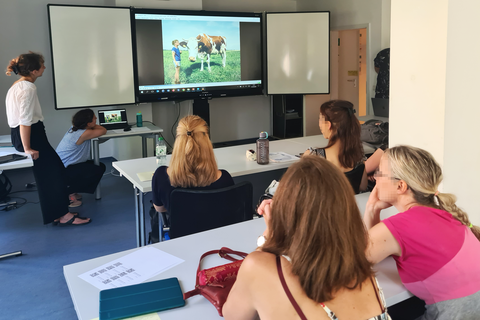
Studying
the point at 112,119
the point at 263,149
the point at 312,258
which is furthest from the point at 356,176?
the point at 112,119

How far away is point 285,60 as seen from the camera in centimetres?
688

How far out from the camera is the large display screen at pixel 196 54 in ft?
19.5

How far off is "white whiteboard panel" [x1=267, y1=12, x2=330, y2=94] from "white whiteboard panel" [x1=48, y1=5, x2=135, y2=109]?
2.27 meters

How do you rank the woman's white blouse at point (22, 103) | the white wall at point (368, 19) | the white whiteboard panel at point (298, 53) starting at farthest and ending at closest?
the white whiteboard panel at point (298, 53), the white wall at point (368, 19), the woman's white blouse at point (22, 103)

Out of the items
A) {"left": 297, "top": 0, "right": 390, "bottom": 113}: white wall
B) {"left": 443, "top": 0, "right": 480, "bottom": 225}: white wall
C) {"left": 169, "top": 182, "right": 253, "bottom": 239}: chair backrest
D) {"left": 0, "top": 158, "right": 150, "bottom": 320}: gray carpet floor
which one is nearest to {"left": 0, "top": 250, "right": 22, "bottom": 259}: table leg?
{"left": 0, "top": 158, "right": 150, "bottom": 320}: gray carpet floor

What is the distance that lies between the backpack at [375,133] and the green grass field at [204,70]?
123 inches

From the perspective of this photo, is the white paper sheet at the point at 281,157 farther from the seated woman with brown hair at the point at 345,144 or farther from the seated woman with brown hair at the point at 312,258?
the seated woman with brown hair at the point at 312,258

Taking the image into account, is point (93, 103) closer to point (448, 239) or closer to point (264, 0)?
point (264, 0)

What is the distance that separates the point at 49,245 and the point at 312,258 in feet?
10.1

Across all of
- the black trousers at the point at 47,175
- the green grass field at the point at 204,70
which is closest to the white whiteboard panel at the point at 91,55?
the green grass field at the point at 204,70

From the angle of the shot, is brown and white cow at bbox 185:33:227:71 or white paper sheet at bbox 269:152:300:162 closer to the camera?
white paper sheet at bbox 269:152:300:162

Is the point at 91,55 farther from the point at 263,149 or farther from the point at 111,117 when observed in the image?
the point at 263,149

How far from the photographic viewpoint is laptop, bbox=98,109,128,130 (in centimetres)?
525

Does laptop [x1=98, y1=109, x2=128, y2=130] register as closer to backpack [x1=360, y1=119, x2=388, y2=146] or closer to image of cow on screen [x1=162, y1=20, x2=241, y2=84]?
image of cow on screen [x1=162, y1=20, x2=241, y2=84]
